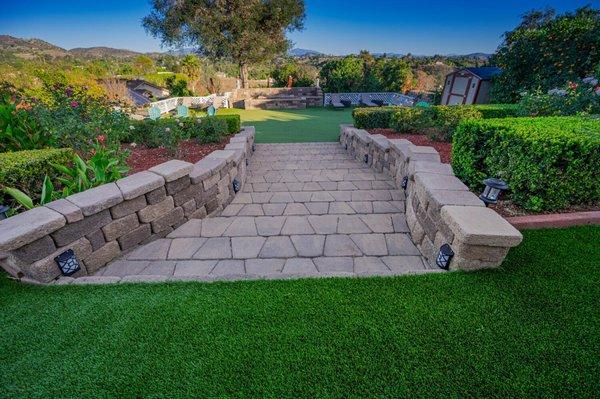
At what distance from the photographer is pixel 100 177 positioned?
3.28 metres

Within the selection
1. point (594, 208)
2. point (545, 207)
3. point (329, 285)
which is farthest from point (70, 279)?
point (594, 208)

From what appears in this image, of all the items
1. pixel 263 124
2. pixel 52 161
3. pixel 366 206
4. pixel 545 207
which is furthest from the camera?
pixel 263 124

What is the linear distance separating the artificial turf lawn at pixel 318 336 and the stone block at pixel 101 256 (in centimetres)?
40

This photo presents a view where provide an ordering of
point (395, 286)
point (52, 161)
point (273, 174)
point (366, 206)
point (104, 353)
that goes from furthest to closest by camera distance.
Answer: point (273, 174) < point (366, 206) < point (52, 161) < point (395, 286) < point (104, 353)

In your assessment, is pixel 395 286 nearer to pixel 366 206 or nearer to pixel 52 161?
pixel 366 206

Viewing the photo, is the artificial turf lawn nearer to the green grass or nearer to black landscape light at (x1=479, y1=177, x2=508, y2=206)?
black landscape light at (x1=479, y1=177, x2=508, y2=206)

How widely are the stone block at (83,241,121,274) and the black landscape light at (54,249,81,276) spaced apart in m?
0.11

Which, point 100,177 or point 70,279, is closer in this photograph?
point 70,279

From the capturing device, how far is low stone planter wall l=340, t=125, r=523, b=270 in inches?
86.4

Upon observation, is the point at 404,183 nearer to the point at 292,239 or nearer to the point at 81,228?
the point at 292,239

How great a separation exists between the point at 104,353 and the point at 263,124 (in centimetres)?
1212

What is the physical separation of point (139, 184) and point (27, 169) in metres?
1.52

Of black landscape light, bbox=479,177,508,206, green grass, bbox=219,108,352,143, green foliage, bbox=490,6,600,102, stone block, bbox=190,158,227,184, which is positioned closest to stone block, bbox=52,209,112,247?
stone block, bbox=190,158,227,184

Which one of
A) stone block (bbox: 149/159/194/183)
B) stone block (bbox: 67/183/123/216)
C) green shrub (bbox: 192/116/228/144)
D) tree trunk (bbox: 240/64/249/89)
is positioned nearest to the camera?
stone block (bbox: 67/183/123/216)
